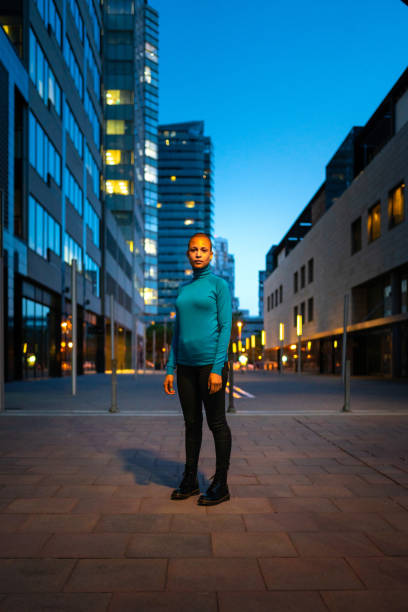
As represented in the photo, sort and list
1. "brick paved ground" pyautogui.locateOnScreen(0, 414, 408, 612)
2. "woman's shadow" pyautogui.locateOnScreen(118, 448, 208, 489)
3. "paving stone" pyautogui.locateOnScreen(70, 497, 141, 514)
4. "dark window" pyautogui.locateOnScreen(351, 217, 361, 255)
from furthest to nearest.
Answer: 1. "dark window" pyautogui.locateOnScreen(351, 217, 361, 255)
2. "woman's shadow" pyautogui.locateOnScreen(118, 448, 208, 489)
3. "paving stone" pyautogui.locateOnScreen(70, 497, 141, 514)
4. "brick paved ground" pyautogui.locateOnScreen(0, 414, 408, 612)

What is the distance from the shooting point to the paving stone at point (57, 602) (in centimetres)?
220

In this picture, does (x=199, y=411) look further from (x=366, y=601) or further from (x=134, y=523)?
(x=366, y=601)

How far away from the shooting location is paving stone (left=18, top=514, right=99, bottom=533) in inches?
127

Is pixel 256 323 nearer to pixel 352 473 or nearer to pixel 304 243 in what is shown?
pixel 304 243

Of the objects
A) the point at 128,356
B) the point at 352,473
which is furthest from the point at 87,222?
the point at 352,473

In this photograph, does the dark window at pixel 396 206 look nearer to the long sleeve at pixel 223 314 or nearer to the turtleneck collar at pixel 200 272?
the turtleneck collar at pixel 200 272

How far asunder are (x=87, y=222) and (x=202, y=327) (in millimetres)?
33326

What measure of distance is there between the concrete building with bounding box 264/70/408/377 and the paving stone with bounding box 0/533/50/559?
25010 millimetres

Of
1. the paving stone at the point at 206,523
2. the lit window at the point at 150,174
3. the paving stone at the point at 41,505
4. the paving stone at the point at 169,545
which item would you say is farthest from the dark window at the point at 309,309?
the lit window at the point at 150,174

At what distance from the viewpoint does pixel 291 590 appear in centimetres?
239

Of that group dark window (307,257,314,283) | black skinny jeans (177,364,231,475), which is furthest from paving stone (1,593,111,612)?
dark window (307,257,314,283)

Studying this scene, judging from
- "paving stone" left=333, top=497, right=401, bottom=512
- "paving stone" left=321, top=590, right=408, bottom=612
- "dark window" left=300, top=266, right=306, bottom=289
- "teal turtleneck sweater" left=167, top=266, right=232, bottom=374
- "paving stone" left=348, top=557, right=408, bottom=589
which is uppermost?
"dark window" left=300, top=266, right=306, bottom=289

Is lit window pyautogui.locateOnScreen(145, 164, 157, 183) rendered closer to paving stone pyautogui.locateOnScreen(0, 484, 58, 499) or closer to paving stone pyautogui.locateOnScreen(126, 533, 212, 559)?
paving stone pyautogui.locateOnScreen(0, 484, 58, 499)

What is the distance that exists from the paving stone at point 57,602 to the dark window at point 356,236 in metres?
33.0
